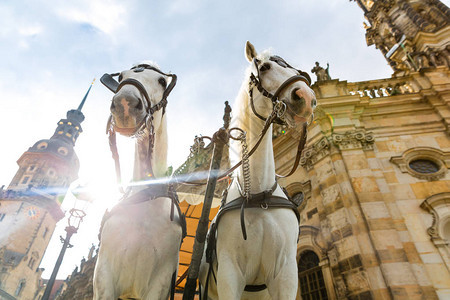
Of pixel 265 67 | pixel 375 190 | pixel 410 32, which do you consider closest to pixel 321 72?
pixel 375 190

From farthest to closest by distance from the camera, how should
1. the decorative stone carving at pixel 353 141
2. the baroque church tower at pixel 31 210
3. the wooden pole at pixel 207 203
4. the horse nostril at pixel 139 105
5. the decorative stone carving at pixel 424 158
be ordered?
the baroque church tower at pixel 31 210 < the decorative stone carving at pixel 353 141 < the decorative stone carving at pixel 424 158 < the wooden pole at pixel 207 203 < the horse nostril at pixel 139 105

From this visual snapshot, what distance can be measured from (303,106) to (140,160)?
1.80 m

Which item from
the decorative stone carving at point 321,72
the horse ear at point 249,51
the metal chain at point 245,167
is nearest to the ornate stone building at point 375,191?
the decorative stone carving at point 321,72

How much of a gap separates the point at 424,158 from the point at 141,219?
355 inches

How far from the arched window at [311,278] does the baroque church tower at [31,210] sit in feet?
120

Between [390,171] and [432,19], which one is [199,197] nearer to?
[390,171]

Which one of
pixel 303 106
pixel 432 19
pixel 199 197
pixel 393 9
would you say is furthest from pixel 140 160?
pixel 393 9

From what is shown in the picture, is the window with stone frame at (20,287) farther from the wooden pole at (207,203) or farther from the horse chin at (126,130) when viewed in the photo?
the horse chin at (126,130)

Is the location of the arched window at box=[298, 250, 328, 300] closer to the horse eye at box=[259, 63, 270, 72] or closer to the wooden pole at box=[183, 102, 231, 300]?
the wooden pole at box=[183, 102, 231, 300]

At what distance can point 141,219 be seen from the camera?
2697 millimetres

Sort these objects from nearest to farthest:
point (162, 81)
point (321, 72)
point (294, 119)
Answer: point (294, 119), point (162, 81), point (321, 72)

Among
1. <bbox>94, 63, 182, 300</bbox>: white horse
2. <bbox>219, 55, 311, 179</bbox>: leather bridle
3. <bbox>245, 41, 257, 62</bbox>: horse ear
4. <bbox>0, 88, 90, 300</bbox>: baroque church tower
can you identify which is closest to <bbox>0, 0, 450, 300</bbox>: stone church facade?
<bbox>245, 41, 257, 62</bbox>: horse ear

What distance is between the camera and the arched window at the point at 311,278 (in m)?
7.21

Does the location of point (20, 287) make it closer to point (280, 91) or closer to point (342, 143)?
point (342, 143)
